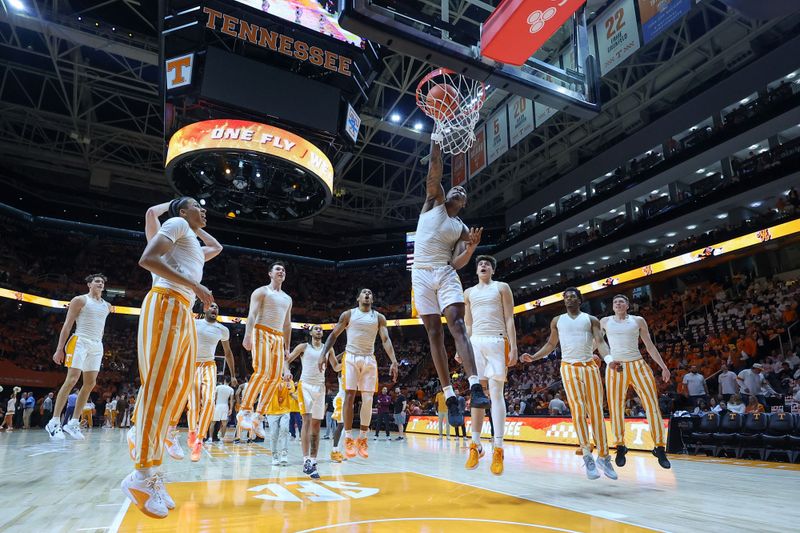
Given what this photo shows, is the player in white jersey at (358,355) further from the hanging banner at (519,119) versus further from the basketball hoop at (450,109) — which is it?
the hanging banner at (519,119)

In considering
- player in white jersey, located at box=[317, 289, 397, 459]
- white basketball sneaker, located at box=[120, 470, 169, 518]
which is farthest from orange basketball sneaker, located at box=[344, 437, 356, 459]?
white basketball sneaker, located at box=[120, 470, 169, 518]

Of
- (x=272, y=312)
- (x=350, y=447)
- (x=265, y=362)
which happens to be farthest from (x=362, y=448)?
(x=272, y=312)

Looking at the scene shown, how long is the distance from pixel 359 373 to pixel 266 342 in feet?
4.86

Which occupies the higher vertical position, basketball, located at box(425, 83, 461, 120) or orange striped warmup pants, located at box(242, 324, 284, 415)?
basketball, located at box(425, 83, 461, 120)

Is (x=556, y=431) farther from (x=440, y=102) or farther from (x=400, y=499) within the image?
(x=440, y=102)

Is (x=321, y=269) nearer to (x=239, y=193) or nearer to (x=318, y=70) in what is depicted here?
(x=239, y=193)

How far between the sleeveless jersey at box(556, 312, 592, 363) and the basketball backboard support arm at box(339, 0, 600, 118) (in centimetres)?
275

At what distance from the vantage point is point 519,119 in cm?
1376

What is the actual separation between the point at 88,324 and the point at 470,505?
5.86 metres

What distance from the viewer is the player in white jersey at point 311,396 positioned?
6.36 m

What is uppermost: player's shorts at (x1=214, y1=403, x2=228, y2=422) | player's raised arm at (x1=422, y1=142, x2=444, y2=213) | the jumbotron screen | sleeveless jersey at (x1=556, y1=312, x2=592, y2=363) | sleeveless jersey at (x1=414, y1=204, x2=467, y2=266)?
the jumbotron screen

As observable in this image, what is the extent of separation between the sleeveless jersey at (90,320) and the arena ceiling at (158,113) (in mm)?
8978

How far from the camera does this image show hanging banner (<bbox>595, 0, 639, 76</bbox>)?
9523 mm

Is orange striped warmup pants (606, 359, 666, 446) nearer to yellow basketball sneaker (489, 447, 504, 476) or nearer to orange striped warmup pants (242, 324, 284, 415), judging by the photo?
yellow basketball sneaker (489, 447, 504, 476)
